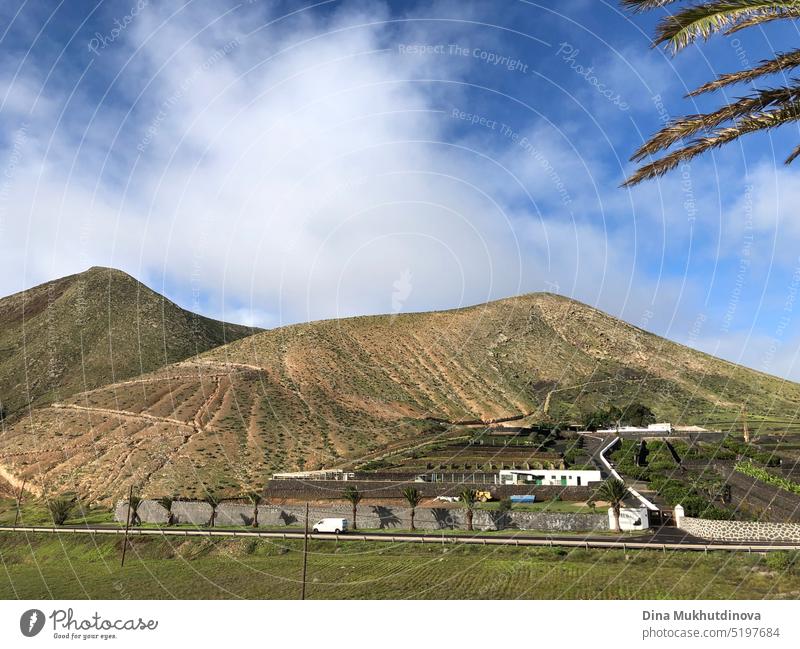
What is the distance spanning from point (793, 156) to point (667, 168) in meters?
2.84

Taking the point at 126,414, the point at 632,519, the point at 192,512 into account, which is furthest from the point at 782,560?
the point at 126,414

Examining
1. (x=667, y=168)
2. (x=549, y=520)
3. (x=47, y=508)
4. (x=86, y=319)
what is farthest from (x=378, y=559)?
(x=86, y=319)

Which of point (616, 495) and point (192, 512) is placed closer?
point (616, 495)

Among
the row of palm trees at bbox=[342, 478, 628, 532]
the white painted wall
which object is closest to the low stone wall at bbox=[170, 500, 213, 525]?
the row of palm trees at bbox=[342, 478, 628, 532]

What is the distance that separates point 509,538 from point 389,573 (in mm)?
7896

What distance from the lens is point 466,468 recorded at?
47750 millimetres

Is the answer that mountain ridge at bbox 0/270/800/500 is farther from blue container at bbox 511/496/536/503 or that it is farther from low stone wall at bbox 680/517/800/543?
low stone wall at bbox 680/517/800/543

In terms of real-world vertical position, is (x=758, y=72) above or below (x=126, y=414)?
above

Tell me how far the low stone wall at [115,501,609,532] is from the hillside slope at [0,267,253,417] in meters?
61.0

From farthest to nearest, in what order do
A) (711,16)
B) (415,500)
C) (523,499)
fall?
(523,499) < (415,500) < (711,16)

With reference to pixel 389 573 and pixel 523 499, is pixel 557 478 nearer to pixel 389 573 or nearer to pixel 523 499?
pixel 523 499

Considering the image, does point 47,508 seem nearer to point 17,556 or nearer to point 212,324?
point 17,556

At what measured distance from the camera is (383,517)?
33500 mm

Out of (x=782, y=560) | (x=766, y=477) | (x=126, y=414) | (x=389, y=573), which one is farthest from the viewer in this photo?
(x=126, y=414)
